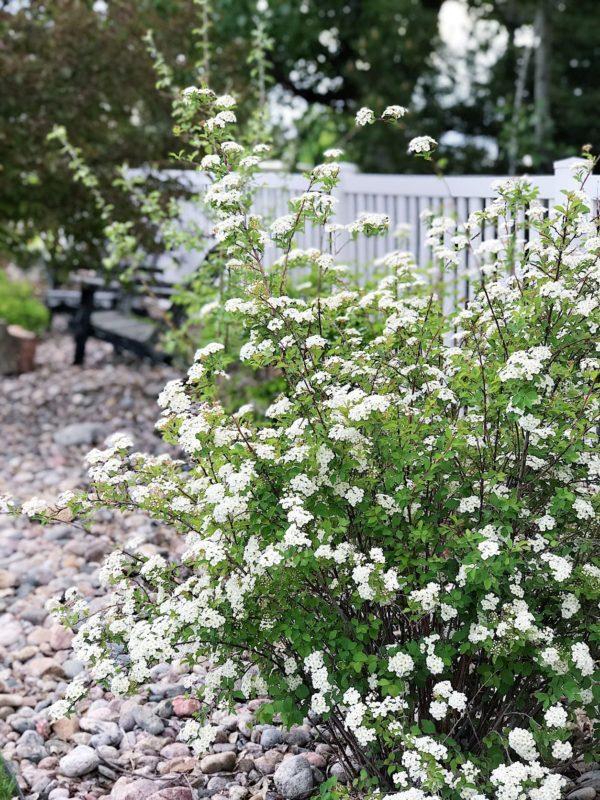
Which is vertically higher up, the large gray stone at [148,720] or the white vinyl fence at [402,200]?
the white vinyl fence at [402,200]

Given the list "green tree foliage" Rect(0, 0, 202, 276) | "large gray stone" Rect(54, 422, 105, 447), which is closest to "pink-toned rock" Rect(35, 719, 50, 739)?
"large gray stone" Rect(54, 422, 105, 447)

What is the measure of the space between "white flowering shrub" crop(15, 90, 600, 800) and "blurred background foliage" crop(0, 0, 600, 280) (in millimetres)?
3932

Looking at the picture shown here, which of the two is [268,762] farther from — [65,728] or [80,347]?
[80,347]

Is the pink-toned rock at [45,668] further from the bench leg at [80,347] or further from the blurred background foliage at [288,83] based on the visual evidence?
the bench leg at [80,347]

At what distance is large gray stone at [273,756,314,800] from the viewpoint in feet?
9.46

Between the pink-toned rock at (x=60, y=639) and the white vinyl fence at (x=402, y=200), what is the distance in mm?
2307

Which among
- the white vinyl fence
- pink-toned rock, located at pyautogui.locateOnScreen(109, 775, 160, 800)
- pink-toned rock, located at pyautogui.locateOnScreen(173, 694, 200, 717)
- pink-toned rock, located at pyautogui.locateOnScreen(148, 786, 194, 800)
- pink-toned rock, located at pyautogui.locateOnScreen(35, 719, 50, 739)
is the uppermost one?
the white vinyl fence

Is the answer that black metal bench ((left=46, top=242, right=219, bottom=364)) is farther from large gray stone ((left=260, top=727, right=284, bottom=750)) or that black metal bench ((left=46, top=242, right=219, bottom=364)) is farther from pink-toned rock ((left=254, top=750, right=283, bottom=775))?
pink-toned rock ((left=254, top=750, right=283, bottom=775))

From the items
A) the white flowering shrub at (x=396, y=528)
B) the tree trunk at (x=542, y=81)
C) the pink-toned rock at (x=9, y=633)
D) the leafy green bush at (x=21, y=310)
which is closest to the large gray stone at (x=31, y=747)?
the pink-toned rock at (x=9, y=633)

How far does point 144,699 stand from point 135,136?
206 inches

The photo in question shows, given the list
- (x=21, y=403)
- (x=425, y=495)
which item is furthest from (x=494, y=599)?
(x=21, y=403)

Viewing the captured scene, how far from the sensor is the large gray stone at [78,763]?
10.3 ft

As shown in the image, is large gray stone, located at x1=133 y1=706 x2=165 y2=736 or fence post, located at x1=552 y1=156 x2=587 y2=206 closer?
large gray stone, located at x1=133 y1=706 x2=165 y2=736

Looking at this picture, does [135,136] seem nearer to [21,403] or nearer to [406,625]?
[21,403]
